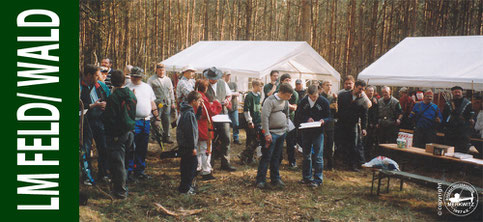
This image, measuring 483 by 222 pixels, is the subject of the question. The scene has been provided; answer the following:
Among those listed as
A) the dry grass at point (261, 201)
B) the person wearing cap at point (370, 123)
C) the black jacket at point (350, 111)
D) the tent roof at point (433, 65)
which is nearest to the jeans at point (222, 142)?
the dry grass at point (261, 201)

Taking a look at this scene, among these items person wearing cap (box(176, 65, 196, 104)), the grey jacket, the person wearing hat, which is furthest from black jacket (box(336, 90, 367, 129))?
person wearing cap (box(176, 65, 196, 104))

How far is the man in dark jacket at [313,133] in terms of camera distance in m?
5.89

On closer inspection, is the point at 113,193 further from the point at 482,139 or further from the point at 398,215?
the point at 482,139

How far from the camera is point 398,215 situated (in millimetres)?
4879

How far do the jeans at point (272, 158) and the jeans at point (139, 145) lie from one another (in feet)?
5.93

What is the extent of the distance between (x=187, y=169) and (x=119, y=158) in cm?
94

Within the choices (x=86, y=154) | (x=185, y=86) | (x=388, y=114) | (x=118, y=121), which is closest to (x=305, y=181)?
(x=185, y=86)

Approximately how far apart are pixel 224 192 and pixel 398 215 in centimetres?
239

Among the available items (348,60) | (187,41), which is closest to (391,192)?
(348,60)

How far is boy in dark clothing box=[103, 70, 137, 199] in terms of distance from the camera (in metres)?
4.62

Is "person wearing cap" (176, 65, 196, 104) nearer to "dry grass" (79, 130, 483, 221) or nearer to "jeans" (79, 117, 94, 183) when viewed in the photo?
"dry grass" (79, 130, 483, 221)

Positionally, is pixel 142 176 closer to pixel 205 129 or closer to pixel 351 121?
pixel 205 129

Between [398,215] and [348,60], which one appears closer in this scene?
[398,215]

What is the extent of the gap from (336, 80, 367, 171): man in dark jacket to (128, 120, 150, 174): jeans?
11.7 ft
